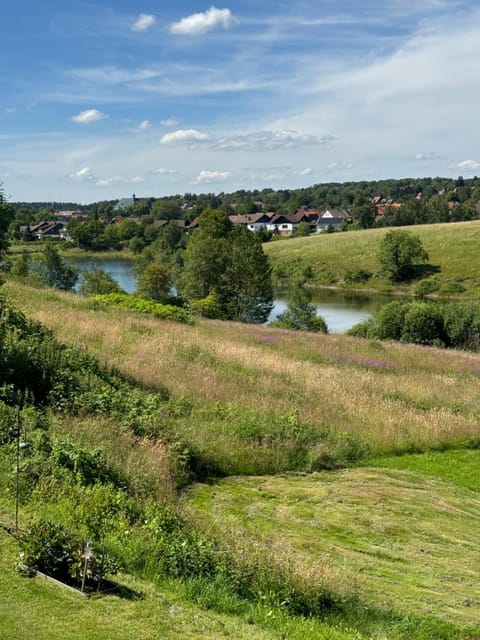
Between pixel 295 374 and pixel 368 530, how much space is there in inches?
341

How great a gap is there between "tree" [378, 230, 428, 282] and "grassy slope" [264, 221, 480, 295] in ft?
5.94

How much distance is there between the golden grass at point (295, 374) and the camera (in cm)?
1309

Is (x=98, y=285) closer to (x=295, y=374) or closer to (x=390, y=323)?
(x=390, y=323)

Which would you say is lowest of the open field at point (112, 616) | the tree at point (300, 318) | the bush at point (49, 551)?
the tree at point (300, 318)

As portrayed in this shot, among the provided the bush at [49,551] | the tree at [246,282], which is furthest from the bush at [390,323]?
the bush at [49,551]

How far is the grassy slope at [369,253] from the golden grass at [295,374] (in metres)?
54.0

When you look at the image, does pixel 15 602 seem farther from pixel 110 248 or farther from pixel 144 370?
pixel 110 248

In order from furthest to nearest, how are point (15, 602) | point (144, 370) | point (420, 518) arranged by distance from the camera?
point (144, 370) < point (420, 518) < point (15, 602)

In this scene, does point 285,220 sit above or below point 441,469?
above

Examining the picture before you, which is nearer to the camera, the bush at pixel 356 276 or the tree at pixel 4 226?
the tree at pixel 4 226

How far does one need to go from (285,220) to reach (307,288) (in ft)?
298

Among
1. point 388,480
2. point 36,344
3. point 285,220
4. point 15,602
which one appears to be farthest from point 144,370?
point 285,220

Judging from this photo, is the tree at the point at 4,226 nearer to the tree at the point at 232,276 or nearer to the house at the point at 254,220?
Answer: the tree at the point at 232,276

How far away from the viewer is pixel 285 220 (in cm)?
16888
